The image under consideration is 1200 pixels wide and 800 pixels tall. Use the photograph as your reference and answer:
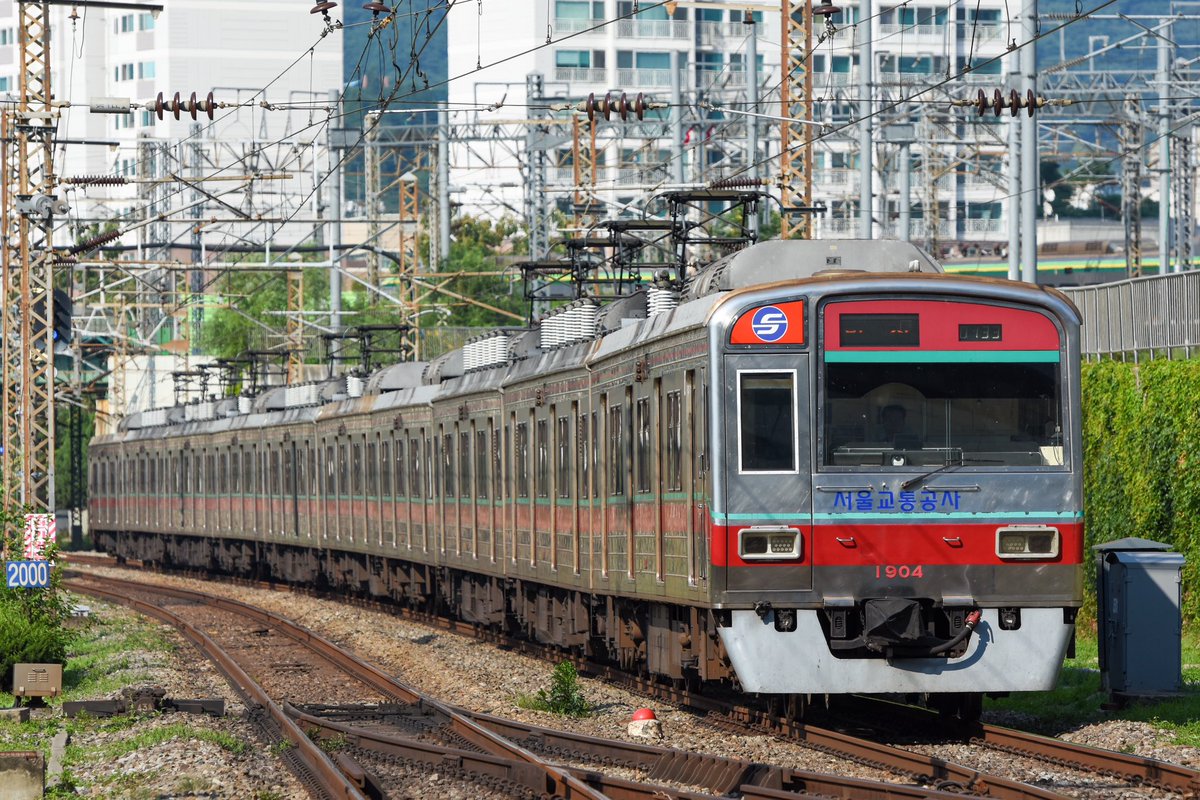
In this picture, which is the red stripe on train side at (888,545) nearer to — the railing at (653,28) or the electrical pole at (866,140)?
the electrical pole at (866,140)

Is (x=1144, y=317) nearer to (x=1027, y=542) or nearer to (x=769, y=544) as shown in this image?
(x=1027, y=542)

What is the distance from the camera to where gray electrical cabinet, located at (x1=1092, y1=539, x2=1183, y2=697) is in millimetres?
14406

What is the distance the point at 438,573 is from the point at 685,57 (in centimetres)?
6873

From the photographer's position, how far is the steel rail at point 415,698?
11039 millimetres

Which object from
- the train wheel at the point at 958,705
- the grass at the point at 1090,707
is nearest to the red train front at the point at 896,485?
the train wheel at the point at 958,705

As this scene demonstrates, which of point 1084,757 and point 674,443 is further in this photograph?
point 674,443

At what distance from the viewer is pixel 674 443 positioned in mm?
14227

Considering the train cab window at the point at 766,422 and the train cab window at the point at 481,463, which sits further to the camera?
the train cab window at the point at 481,463

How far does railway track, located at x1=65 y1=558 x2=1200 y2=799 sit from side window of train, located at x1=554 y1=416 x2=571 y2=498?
10.3ft

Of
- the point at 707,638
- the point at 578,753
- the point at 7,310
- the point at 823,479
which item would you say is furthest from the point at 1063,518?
the point at 7,310

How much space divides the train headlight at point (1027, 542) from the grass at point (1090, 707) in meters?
1.32

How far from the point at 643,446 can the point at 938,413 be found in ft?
10.3

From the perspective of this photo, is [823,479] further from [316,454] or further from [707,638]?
[316,454]

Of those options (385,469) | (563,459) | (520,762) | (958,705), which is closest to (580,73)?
(385,469)
